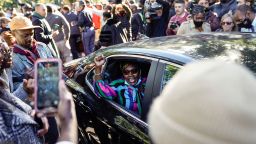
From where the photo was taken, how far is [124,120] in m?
3.16

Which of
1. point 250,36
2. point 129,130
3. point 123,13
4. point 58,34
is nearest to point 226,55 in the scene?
point 250,36

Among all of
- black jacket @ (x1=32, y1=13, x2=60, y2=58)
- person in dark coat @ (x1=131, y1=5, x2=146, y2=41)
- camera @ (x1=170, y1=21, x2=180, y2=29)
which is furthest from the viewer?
person in dark coat @ (x1=131, y1=5, x2=146, y2=41)

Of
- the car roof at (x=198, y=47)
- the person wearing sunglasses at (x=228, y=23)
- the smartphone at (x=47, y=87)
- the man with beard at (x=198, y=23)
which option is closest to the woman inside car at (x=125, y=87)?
the car roof at (x=198, y=47)

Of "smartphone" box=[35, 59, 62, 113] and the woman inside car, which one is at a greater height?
"smartphone" box=[35, 59, 62, 113]

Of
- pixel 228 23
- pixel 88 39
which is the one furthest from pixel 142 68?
pixel 88 39

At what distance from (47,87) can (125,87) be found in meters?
1.96

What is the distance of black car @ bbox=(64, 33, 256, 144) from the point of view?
2.89m

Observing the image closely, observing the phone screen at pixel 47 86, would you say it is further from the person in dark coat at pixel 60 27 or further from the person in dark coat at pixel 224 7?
the person in dark coat at pixel 60 27

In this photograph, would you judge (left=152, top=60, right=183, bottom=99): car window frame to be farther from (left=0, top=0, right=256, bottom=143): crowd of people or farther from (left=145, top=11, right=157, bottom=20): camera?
(left=145, top=11, right=157, bottom=20): camera

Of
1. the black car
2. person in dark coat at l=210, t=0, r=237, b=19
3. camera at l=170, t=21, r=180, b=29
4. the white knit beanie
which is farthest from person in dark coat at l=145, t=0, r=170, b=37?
the white knit beanie

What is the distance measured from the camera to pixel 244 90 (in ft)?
2.91

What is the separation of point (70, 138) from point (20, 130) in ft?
1.93

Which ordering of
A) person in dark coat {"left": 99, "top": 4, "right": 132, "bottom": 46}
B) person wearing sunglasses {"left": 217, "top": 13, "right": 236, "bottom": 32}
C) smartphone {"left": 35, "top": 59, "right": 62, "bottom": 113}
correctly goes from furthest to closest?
person in dark coat {"left": 99, "top": 4, "right": 132, "bottom": 46} < person wearing sunglasses {"left": 217, "top": 13, "right": 236, "bottom": 32} < smartphone {"left": 35, "top": 59, "right": 62, "bottom": 113}

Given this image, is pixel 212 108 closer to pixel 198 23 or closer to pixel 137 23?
pixel 198 23
